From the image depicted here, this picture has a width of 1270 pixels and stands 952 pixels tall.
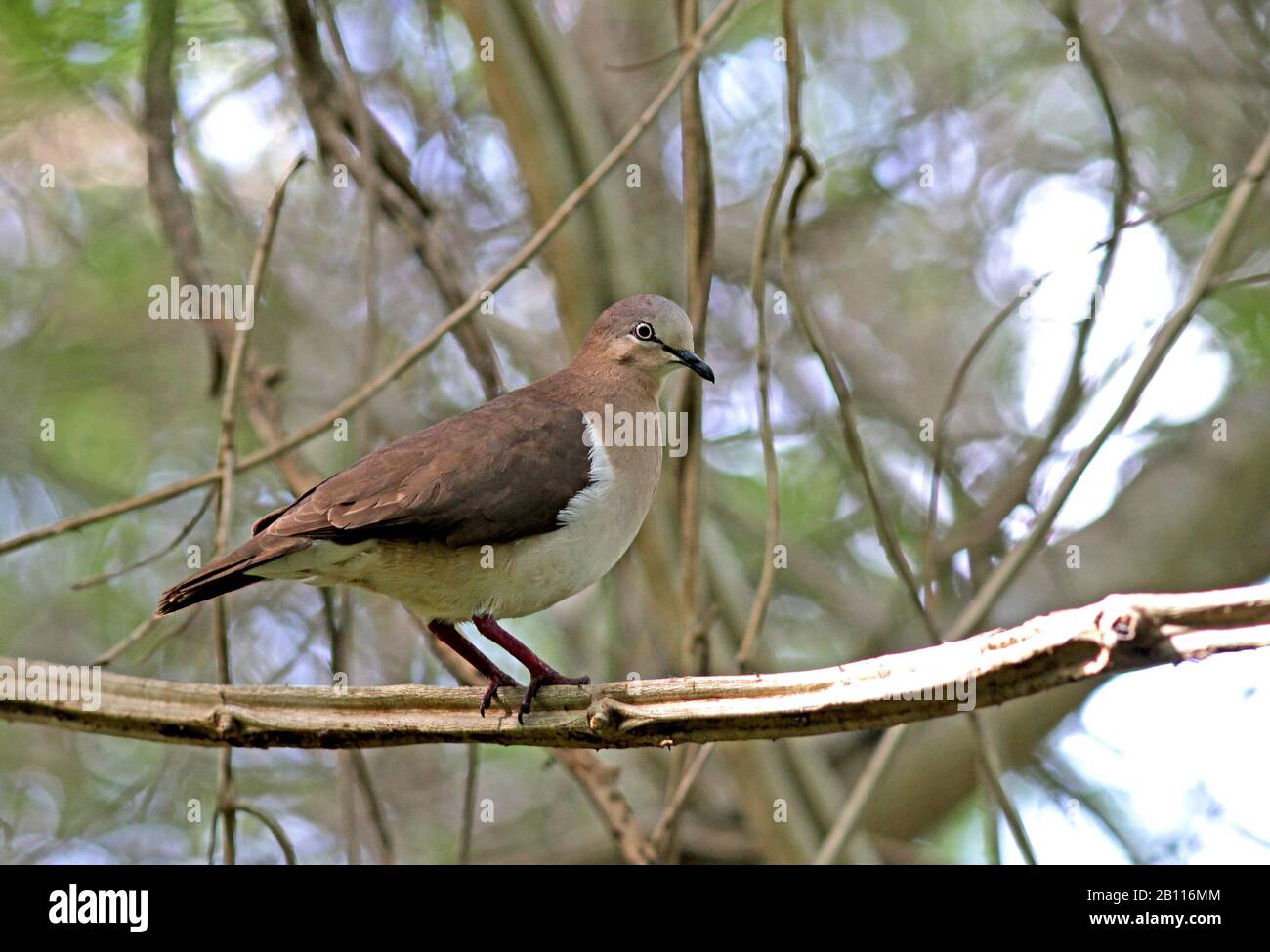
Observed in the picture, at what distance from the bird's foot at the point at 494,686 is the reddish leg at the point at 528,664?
0.09 m

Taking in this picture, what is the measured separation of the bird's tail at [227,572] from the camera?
14.4ft

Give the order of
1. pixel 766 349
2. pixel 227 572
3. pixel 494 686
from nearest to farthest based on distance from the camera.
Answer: pixel 227 572, pixel 494 686, pixel 766 349

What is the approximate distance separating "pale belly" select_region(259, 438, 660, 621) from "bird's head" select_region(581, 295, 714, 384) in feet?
2.91

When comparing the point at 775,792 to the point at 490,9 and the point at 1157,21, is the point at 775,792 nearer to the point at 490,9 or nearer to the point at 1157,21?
the point at 490,9

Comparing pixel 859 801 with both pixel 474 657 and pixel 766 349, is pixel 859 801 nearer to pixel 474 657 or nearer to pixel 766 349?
pixel 474 657

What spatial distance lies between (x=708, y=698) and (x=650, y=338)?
2476 mm

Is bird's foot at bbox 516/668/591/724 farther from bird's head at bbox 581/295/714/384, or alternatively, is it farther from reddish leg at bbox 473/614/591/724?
bird's head at bbox 581/295/714/384

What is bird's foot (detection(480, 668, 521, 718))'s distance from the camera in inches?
173

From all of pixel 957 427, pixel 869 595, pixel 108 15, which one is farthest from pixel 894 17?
pixel 108 15

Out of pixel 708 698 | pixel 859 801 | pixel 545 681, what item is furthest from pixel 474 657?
pixel 859 801

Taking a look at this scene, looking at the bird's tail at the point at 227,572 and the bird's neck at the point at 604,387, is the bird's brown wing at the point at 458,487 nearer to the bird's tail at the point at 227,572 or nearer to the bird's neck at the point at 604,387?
the bird's tail at the point at 227,572

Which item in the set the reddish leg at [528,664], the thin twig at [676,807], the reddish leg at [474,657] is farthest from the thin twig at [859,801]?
the reddish leg at [474,657]

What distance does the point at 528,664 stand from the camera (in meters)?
4.96

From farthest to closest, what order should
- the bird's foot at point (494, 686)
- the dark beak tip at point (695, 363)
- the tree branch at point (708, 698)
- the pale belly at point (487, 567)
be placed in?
the dark beak tip at point (695, 363) < the pale belly at point (487, 567) < the bird's foot at point (494, 686) < the tree branch at point (708, 698)
